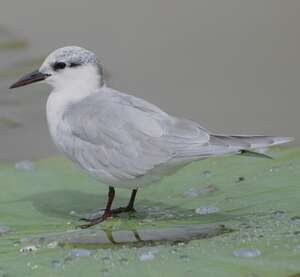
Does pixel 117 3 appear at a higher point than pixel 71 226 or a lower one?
higher

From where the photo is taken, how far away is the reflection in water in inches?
179

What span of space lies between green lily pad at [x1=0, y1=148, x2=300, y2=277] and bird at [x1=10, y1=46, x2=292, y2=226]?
19cm

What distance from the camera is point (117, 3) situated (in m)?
9.80

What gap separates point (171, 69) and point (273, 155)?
3.22 metres

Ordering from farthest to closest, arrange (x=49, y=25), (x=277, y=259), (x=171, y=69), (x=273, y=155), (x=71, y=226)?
(x=49, y=25)
(x=171, y=69)
(x=273, y=155)
(x=71, y=226)
(x=277, y=259)

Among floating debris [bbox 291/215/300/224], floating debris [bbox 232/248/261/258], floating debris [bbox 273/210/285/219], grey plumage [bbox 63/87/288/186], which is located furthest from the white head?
floating debris [bbox 232/248/261/258]

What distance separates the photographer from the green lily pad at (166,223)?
4.14 meters

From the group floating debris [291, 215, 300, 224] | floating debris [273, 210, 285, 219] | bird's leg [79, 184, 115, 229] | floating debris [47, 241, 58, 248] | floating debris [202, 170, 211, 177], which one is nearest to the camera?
floating debris [47, 241, 58, 248]

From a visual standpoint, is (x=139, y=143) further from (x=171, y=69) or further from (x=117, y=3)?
(x=117, y=3)

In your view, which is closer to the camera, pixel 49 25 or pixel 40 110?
pixel 40 110

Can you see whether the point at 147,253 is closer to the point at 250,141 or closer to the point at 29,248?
the point at 29,248

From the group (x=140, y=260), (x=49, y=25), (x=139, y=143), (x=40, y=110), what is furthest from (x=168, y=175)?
(x=49, y=25)

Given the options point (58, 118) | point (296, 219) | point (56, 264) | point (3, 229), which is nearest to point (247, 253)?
point (296, 219)

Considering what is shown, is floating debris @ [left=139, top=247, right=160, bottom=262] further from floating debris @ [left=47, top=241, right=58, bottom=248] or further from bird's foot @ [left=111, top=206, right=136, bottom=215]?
bird's foot @ [left=111, top=206, right=136, bottom=215]
